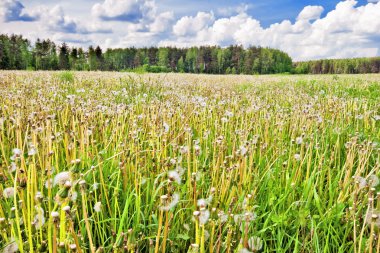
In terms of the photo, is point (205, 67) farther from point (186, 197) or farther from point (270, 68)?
point (186, 197)

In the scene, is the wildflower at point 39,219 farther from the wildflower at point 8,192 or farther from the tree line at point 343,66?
the tree line at point 343,66

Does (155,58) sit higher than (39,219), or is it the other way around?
(155,58)

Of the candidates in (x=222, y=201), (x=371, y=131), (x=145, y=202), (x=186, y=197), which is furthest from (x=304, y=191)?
(x=371, y=131)

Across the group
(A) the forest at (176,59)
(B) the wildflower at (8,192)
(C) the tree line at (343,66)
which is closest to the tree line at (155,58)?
(A) the forest at (176,59)

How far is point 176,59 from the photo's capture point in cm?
14700

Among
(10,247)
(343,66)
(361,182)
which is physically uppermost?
(343,66)

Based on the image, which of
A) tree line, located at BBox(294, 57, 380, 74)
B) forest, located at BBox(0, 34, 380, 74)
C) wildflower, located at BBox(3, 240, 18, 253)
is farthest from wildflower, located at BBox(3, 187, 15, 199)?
tree line, located at BBox(294, 57, 380, 74)

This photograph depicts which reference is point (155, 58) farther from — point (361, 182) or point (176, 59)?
point (361, 182)

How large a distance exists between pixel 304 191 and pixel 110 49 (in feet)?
531

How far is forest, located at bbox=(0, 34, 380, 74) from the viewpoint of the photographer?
95.6 m

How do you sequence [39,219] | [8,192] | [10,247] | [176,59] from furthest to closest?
[176,59], [8,192], [10,247], [39,219]

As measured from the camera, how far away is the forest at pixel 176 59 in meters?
95.6

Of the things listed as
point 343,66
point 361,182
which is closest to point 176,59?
point 343,66

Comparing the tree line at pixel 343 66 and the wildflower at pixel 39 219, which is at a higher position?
the tree line at pixel 343 66
